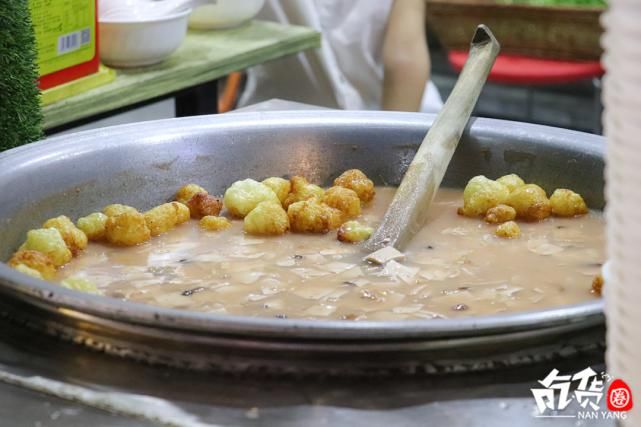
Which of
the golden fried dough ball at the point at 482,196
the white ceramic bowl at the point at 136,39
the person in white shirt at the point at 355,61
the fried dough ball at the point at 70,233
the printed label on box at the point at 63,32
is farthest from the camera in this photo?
the person in white shirt at the point at 355,61

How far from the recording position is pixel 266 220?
1568 mm

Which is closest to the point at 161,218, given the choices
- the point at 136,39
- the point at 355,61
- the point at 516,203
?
the point at 516,203

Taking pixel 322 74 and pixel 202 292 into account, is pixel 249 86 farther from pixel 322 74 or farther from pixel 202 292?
pixel 202 292

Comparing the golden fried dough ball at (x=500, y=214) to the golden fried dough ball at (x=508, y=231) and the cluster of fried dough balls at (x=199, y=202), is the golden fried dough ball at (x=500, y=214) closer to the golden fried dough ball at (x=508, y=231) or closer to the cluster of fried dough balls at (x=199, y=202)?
the golden fried dough ball at (x=508, y=231)

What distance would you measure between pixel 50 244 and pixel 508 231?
72cm

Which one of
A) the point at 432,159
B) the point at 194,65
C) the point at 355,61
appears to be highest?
the point at 432,159

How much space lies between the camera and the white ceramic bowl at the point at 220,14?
10.1ft

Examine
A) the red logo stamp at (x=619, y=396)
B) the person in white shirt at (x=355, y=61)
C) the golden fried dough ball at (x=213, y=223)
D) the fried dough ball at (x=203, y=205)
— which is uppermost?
the red logo stamp at (x=619, y=396)

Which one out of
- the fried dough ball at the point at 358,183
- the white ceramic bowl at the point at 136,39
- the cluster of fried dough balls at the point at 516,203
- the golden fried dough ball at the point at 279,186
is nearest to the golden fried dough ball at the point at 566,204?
the cluster of fried dough balls at the point at 516,203

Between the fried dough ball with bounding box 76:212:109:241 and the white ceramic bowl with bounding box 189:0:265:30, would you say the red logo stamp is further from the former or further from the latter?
the white ceramic bowl with bounding box 189:0:265:30

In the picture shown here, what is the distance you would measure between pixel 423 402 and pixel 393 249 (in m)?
0.51

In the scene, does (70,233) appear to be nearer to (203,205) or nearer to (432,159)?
(203,205)

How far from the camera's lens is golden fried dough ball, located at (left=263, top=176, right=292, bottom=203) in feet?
5.63

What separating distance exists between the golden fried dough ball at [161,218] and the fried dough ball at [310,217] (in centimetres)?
19
